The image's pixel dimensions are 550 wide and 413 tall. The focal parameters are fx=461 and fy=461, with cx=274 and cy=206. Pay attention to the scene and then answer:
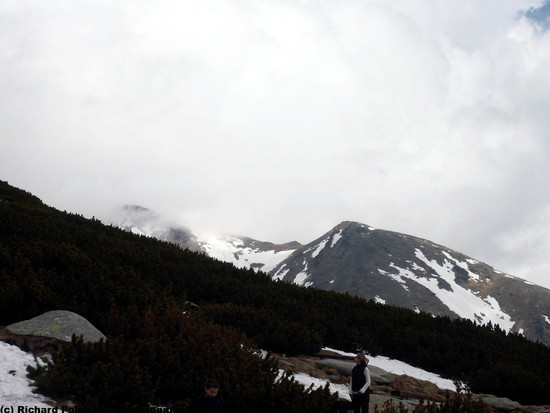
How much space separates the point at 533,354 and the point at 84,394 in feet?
41.9

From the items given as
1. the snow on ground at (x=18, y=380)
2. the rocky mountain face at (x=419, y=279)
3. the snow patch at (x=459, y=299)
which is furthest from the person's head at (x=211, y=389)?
the snow patch at (x=459, y=299)

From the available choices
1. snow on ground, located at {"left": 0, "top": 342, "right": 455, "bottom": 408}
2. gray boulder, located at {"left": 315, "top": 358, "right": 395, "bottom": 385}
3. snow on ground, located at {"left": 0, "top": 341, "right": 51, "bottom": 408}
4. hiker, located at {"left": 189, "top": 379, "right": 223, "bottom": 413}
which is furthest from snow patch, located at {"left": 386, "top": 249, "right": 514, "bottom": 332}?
hiker, located at {"left": 189, "top": 379, "right": 223, "bottom": 413}

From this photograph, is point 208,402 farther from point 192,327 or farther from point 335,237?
point 335,237

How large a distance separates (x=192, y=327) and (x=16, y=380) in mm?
2915

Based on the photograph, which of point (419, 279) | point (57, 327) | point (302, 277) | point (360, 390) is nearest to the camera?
point (360, 390)

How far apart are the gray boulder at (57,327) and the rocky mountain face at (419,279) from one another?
10057 centimetres

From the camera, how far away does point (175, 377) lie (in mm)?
6254

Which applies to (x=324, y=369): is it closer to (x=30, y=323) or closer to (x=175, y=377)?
(x=175, y=377)

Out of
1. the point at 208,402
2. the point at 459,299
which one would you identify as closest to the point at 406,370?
the point at 208,402

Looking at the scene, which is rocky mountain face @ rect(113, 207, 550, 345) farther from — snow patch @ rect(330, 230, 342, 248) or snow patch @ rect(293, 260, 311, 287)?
snow patch @ rect(330, 230, 342, 248)

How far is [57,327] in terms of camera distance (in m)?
7.27

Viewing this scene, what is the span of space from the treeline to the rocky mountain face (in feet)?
304

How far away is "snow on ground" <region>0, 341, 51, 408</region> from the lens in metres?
5.12

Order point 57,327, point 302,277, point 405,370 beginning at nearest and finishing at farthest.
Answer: point 57,327 < point 405,370 < point 302,277
